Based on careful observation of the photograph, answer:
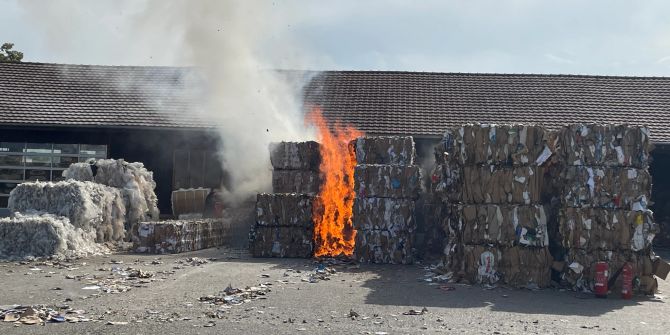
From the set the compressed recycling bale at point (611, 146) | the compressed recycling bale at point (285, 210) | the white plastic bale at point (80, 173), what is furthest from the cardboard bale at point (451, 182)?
the white plastic bale at point (80, 173)

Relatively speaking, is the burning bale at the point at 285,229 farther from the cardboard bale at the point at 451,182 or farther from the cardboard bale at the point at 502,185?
the cardboard bale at the point at 502,185

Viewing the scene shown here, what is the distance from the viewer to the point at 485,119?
1941cm

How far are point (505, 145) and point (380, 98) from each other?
10.8 metres

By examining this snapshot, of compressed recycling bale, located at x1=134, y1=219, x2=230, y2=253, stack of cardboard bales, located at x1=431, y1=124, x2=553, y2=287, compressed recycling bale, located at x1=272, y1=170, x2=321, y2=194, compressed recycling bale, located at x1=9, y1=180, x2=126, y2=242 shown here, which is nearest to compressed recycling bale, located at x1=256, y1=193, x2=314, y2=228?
compressed recycling bale, located at x1=272, y1=170, x2=321, y2=194

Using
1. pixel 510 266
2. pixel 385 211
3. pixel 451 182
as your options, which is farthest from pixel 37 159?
pixel 510 266

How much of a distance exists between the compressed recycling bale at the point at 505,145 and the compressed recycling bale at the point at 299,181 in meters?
4.17

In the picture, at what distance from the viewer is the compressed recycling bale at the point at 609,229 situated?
1009 cm

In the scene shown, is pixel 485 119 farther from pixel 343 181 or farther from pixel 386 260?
pixel 386 260

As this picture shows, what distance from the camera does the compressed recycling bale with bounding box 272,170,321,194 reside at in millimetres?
14273

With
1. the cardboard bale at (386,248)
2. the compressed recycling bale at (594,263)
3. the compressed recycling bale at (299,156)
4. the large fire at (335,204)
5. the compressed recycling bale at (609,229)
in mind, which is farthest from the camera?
the compressed recycling bale at (299,156)

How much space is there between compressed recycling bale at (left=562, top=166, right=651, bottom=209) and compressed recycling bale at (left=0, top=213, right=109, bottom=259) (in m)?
9.72

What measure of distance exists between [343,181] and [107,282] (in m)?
6.18

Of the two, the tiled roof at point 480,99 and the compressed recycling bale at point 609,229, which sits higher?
the tiled roof at point 480,99

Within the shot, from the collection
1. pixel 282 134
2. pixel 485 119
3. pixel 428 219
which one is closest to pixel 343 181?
pixel 428 219
